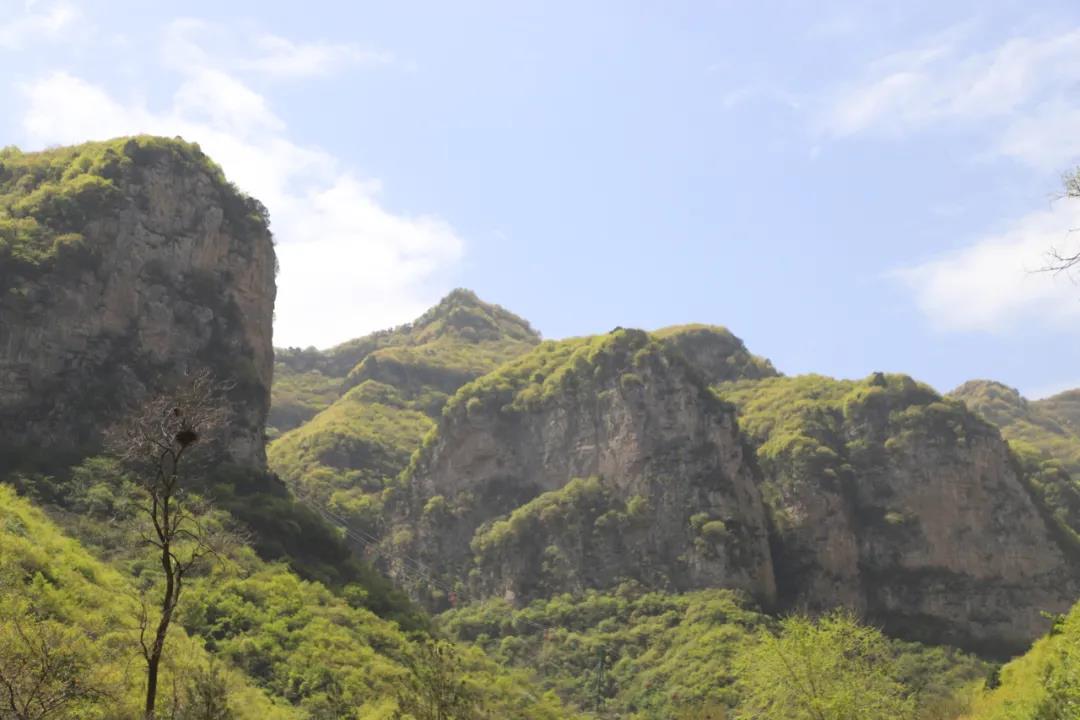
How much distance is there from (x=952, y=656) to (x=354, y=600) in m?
53.2

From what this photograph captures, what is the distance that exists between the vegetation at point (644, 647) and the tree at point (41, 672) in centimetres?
4252

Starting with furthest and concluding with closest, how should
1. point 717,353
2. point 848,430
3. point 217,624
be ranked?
point 717,353, point 848,430, point 217,624

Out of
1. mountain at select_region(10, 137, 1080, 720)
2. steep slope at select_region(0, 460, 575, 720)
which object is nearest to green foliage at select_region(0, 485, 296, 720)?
steep slope at select_region(0, 460, 575, 720)

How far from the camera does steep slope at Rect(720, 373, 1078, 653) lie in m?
87.5

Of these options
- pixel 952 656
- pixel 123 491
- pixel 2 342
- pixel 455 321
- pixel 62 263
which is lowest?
pixel 952 656

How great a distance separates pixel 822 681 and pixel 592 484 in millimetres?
61422

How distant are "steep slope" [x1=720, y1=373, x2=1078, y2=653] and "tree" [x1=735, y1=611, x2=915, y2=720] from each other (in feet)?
179

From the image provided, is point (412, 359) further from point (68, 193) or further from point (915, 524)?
point (68, 193)

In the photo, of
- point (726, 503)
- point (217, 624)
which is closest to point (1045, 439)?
point (726, 503)

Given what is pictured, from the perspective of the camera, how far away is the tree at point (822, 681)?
3272cm

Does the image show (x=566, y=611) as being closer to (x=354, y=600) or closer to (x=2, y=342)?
(x=354, y=600)

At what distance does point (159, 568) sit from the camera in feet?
148

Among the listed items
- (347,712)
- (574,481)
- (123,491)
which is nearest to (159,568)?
(123,491)

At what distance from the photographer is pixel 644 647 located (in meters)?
79.9
